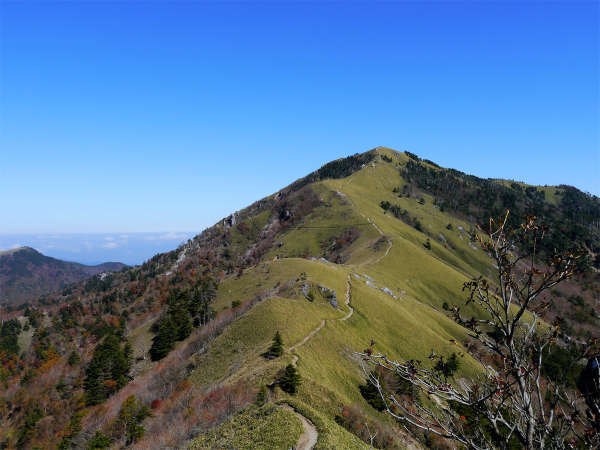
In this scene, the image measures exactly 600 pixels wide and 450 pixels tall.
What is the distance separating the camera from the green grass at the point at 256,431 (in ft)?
99.6

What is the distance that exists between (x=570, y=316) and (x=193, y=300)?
200512 mm

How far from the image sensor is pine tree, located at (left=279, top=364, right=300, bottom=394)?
4022cm

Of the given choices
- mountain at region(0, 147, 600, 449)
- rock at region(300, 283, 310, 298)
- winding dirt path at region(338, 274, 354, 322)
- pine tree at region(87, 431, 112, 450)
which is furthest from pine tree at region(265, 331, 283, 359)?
pine tree at region(87, 431, 112, 450)

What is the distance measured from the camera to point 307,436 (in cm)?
3153

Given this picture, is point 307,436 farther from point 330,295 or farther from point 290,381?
point 330,295

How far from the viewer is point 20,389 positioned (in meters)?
132

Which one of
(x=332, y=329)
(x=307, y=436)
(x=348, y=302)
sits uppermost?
(x=307, y=436)

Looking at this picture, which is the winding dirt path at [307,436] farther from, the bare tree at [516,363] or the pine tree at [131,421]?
the pine tree at [131,421]

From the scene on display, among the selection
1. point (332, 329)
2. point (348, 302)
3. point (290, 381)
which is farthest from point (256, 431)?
point (348, 302)

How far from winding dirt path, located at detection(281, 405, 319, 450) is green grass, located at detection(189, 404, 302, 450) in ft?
1.50

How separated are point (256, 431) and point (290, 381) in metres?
8.66

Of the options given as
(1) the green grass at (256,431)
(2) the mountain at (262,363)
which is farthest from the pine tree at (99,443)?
(1) the green grass at (256,431)

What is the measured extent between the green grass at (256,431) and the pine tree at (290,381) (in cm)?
414

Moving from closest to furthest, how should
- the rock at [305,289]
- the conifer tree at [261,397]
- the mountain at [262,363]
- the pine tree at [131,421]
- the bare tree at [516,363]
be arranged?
1. the bare tree at [516,363]
2. the mountain at [262,363]
3. the conifer tree at [261,397]
4. the pine tree at [131,421]
5. the rock at [305,289]
